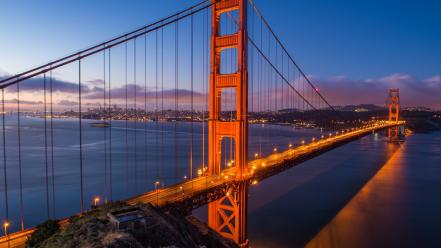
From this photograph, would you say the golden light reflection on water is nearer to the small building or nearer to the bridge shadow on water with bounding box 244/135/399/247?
the bridge shadow on water with bounding box 244/135/399/247

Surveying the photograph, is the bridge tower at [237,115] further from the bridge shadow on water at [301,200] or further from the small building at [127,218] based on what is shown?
the small building at [127,218]

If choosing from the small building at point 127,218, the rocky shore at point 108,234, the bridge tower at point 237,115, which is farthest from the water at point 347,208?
the small building at point 127,218

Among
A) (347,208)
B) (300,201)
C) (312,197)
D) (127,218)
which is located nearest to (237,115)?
(127,218)

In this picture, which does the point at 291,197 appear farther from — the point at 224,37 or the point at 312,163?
the point at 312,163

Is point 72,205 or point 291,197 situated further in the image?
point 291,197

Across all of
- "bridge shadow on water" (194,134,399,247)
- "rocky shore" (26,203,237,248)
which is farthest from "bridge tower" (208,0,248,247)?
"rocky shore" (26,203,237,248)

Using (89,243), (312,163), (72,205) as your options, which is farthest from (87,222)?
(312,163)
